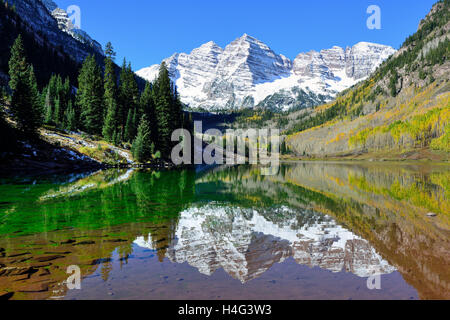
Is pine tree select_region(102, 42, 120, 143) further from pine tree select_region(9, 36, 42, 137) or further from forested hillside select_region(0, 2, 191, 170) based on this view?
pine tree select_region(9, 36, 42, 137)

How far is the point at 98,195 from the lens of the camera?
25.8 metres

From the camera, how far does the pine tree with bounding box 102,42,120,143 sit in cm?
6961

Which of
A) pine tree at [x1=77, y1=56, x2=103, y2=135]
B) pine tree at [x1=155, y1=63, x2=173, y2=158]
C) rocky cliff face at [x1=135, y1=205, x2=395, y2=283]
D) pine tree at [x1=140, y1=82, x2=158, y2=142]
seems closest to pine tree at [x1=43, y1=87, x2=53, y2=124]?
pine tree at [x1=77, y1=56, x2=103, y2=135]

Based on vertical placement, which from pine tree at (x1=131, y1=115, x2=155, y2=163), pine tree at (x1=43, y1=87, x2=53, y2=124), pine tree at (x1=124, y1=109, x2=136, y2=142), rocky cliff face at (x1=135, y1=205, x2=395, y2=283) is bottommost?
rocky cliff face at (x1=135, y1=205, x2=395, y2=283)

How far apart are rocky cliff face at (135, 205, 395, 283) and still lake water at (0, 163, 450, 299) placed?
0.05 meters

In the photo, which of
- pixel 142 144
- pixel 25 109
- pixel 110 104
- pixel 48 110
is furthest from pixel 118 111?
pixel 25 109

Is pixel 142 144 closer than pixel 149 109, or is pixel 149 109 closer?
pixel 142 144

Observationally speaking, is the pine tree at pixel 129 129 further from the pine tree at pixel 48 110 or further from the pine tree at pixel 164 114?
the pine tree at pixel 48 110

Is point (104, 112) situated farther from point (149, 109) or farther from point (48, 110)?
point (48, 110)

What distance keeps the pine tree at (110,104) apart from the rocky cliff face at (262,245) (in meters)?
57.3

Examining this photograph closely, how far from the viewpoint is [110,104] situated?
70.9 metres

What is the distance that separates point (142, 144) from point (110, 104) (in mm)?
13789
